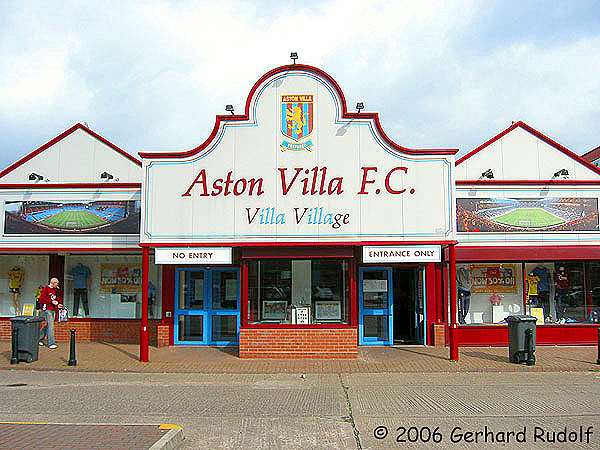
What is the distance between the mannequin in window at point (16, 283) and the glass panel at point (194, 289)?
5457mm

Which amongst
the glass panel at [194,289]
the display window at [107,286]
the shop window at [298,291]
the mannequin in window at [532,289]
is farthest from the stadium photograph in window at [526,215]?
the display window at [107,286]

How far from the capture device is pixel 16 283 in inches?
749

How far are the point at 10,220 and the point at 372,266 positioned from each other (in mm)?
10380

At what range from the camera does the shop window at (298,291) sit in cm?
1554

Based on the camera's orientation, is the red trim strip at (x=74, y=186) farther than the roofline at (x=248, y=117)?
Yes

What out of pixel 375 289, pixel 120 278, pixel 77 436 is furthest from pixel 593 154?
pixel 77 436

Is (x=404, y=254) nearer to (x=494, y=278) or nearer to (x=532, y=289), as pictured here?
(x=494, y=278)

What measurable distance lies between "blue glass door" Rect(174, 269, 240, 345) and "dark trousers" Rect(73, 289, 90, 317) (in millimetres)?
3046

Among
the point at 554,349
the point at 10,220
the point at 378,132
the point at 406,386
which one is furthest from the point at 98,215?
the point at 554,349

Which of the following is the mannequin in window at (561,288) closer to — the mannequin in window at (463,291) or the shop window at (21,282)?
the mannequin in window at (463,291)

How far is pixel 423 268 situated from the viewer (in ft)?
57.4

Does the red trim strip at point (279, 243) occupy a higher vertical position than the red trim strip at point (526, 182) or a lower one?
lower

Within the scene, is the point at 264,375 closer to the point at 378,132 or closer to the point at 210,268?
the point at 210,268

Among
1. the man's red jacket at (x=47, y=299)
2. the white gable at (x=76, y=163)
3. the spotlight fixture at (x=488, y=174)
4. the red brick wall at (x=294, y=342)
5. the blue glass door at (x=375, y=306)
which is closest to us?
the red brick wall at (x=294, y=342)
